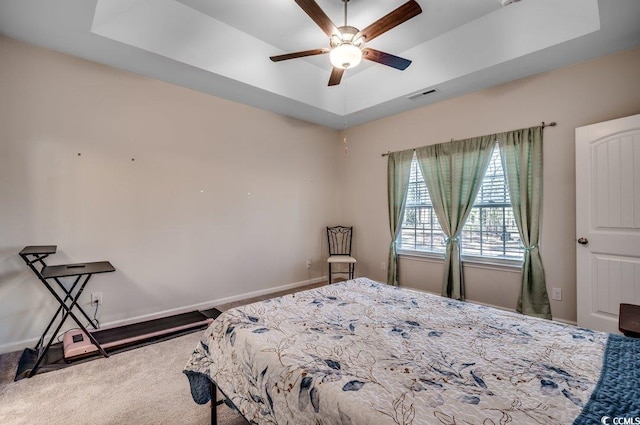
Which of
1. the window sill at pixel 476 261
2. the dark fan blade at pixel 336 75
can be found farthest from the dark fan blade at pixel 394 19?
the window sill at pixel 476 261

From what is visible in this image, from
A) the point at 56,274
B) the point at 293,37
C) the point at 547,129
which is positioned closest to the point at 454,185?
the point at 547,129

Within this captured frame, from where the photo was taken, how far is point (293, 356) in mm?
1188

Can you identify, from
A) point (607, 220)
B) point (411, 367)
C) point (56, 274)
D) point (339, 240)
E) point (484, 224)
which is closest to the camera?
point (411, 367)

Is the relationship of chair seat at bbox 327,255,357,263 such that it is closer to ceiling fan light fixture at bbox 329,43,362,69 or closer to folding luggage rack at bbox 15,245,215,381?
folding luggage rack at bbox 15,245,215,381

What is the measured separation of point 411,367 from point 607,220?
2675mm

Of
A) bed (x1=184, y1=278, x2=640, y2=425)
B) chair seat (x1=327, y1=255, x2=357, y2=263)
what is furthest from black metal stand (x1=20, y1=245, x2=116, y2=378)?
chair seat (x1=327, y1=255, x2=357, y2=263)

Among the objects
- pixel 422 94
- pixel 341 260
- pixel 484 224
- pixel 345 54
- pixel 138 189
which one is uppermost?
pixel 422 94

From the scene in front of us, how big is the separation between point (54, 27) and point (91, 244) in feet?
6.05

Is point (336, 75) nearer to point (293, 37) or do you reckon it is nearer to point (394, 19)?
point (394, 19)

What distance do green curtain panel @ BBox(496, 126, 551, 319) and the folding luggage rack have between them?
341cm

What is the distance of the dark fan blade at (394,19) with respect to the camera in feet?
6.00

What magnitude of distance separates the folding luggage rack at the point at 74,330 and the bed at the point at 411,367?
4.67 ft

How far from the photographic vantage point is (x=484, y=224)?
11.7 ft

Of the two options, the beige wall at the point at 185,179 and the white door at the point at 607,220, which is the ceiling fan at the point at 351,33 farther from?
the white door at the point at 607,220
